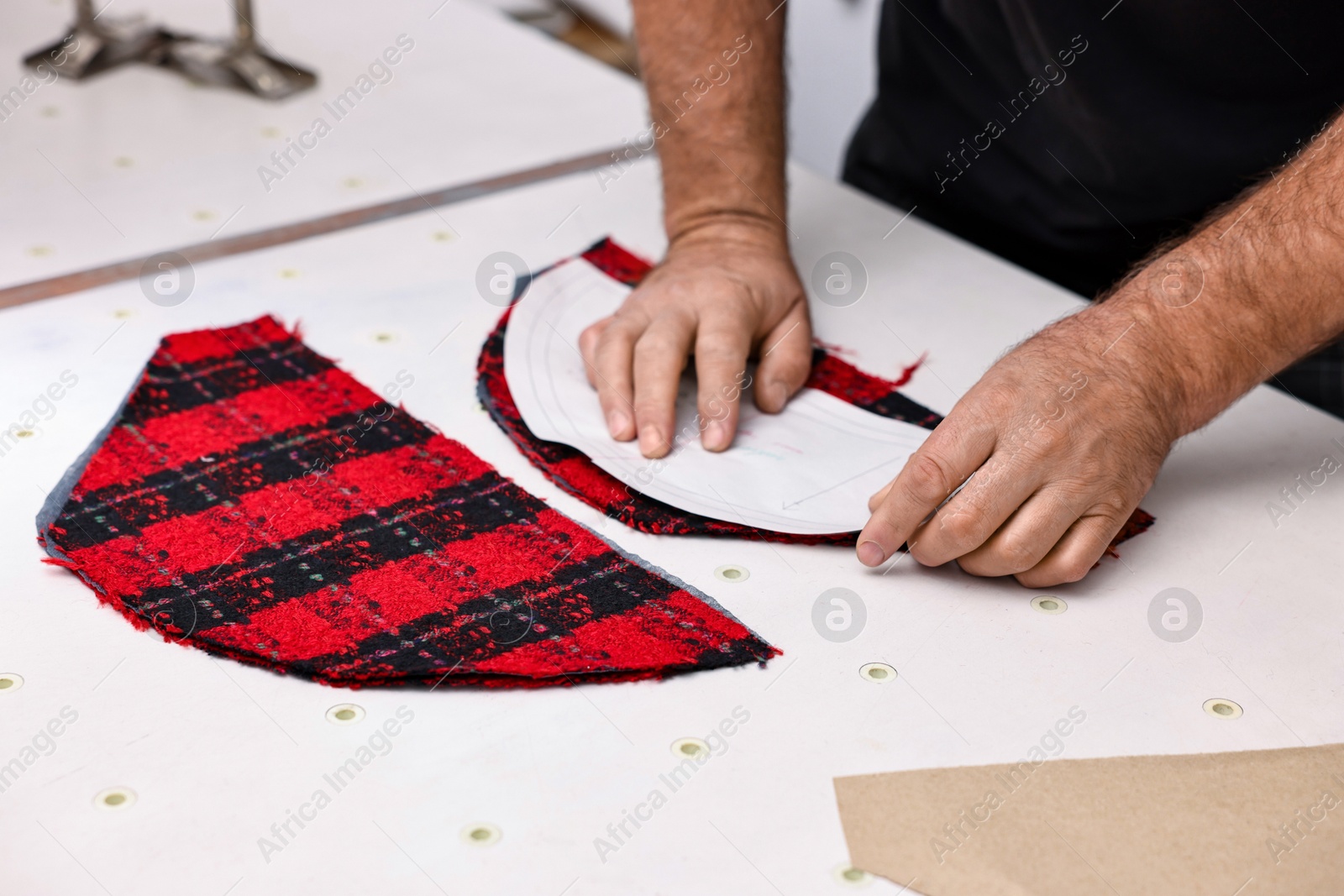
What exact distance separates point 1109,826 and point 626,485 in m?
0.41

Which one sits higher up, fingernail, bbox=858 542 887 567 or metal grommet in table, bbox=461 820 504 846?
metal grommet in table, bbox=461 820 504 846

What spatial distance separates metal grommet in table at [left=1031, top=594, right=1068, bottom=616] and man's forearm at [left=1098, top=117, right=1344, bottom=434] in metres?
0.18

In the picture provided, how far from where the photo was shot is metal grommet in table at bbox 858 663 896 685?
2.48 feet

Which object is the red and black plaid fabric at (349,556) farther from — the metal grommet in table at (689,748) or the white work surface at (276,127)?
the white work surface at (276,127)

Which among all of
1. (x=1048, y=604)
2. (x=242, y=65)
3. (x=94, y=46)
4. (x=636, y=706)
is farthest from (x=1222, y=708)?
(x=94, y=46)

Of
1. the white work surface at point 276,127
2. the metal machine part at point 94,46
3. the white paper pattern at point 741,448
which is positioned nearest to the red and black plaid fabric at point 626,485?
the white paper pattern at point 741,448

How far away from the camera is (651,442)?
3.13 feet

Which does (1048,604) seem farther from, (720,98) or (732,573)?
(720,98)

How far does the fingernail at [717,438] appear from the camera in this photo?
97 cm

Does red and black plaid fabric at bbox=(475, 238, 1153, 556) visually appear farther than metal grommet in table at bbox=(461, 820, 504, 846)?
Yes

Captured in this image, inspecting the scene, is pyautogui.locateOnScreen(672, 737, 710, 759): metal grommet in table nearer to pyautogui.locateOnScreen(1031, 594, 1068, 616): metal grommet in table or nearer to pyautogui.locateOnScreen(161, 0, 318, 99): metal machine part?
pyautogui.locateOnScreen(1031, 594, 1068, 616): metal grommet in table

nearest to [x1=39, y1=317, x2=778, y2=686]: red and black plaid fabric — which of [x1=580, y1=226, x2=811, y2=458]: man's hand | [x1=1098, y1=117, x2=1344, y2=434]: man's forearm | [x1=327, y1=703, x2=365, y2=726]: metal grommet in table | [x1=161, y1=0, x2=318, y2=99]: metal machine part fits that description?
[x1=327, y1=703, x2=365, y2=726]: metal grommet in table

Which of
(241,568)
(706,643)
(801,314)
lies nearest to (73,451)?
(241,568)

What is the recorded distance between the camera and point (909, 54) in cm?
145
